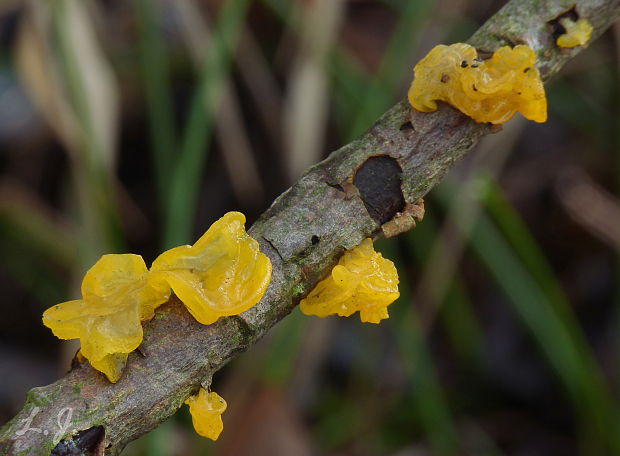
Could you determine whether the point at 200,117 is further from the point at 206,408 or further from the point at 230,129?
the point at 206,408

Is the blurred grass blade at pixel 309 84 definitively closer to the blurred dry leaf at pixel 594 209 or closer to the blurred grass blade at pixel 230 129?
the blurred grass blade at pixel 230 129

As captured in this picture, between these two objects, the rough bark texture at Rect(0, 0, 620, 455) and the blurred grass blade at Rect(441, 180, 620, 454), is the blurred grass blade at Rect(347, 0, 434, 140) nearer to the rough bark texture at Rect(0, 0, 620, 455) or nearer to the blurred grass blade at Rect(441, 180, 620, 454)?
the blurred grass blade at Rect(441, 180, 620, 454)

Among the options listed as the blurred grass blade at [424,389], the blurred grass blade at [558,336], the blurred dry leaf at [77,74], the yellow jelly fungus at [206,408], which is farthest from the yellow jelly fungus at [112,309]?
the blurred grass blade at [424,389]

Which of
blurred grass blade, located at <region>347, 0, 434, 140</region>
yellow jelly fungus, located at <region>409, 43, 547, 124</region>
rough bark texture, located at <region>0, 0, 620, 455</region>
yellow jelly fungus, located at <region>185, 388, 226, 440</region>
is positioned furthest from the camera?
blurred grass blade, located at <region>347, 0, 434, 140</region>

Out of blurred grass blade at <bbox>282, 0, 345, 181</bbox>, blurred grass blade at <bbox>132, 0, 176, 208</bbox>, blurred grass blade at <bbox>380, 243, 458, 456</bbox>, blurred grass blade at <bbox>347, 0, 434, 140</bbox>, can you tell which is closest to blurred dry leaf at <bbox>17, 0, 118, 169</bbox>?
blurred grass blade at <bbox>132, 0, 176, 208</bbox>

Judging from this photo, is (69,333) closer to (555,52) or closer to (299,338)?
(555,52)

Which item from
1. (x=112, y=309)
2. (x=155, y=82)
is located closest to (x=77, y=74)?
(x=155, y=82)

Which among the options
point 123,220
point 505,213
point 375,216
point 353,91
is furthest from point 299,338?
point 375,216
